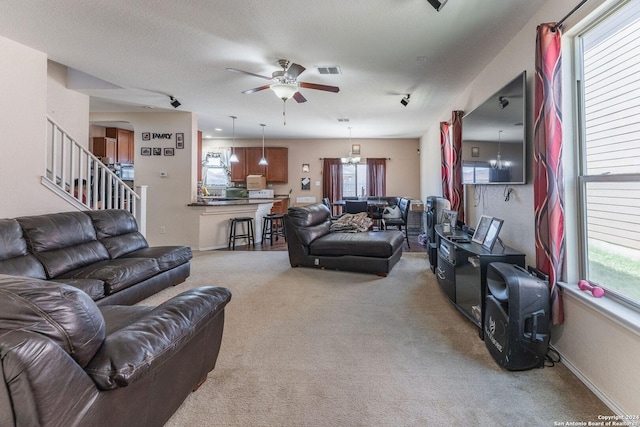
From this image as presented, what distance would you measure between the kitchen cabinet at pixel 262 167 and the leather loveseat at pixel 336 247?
13.0 feet

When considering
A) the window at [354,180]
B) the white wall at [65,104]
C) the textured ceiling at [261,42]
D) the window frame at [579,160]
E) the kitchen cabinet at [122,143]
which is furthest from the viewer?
the window at [354,180]

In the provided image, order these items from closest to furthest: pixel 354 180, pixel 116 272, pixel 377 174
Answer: pixel 116 272, pixel 377 174, pixel 354 180

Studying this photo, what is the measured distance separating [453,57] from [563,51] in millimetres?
1371

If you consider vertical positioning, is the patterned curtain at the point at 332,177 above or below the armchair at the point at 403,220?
above

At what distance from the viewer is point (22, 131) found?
A: 3.33 m

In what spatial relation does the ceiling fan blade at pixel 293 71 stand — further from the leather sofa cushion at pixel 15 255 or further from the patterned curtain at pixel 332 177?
the patterned curtain at pixel 332 177

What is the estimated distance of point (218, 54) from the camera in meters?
3.22

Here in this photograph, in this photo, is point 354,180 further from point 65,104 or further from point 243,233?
point 65,104

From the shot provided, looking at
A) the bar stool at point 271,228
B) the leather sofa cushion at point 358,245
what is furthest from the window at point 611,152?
the bar stool at point 271,228

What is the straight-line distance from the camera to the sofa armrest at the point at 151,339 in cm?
100

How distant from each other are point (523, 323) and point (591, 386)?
1.46ft

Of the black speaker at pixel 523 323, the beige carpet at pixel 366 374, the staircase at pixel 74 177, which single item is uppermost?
the staircase at pixel 74 177

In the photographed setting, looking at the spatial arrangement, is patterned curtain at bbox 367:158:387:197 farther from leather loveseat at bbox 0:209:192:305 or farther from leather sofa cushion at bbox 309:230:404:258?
leather loveseat at bbox 0:209:192:305

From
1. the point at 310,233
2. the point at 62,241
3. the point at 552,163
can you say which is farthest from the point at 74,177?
the point at 552,163
